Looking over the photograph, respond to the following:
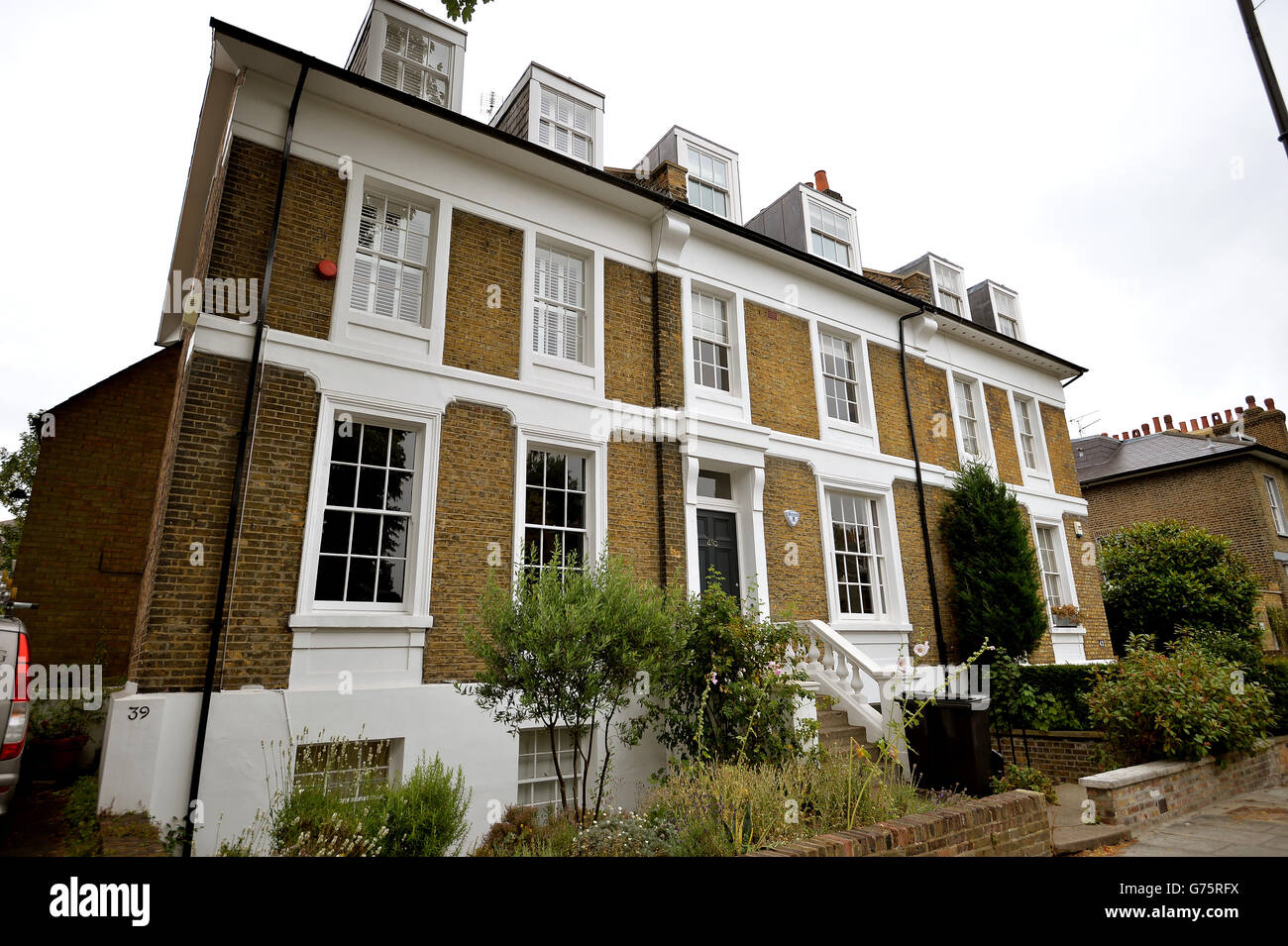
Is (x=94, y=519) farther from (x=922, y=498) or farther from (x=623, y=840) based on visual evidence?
(x=922, y=498)

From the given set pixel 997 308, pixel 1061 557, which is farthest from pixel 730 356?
pixel 997 308

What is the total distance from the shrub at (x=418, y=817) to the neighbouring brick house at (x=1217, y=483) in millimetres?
19983

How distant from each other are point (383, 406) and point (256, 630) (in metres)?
2.77

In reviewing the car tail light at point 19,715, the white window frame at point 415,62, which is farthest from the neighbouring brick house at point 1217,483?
the car tail light at point 19,715

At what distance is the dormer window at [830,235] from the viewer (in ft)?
46.0

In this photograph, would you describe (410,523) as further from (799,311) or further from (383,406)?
(799,311)

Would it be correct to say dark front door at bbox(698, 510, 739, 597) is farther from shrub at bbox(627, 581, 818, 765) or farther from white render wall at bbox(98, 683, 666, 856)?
white render wall at bbox(98, 683, 666, 856)

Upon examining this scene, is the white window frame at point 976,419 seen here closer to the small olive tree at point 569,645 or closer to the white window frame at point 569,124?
the white window frame at point 569,124

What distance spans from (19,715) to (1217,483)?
28.3 meters

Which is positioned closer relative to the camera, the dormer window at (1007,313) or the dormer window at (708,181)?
the dormer window at (708,181)

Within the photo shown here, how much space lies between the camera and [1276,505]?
2144 centimetres

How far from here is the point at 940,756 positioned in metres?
7.50

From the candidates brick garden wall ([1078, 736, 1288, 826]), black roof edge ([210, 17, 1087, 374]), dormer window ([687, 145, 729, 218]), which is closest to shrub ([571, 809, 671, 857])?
brick garden wall ([1078, 736, 1288, 826])
